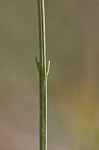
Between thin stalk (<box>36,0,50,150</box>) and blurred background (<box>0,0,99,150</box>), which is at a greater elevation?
thin stalk (<box>36,0,50,150</box>)

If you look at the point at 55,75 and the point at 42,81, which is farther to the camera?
the point at 55,75

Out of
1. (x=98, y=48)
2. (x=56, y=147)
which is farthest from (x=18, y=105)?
(x=98, y=48)

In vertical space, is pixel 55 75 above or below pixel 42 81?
below

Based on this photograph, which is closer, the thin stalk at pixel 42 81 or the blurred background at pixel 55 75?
the thin stalk at pixel 42 81

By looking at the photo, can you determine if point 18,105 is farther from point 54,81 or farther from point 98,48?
point 98,48

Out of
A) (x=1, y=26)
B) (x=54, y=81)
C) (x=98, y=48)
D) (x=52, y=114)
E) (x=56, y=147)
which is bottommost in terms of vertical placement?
(x=56, y=147)

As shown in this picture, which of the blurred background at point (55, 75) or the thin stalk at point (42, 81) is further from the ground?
the thin stalk at point (42, 81)

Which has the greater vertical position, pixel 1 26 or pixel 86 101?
pixel 1 26

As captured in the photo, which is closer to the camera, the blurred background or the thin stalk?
the thin stalk
